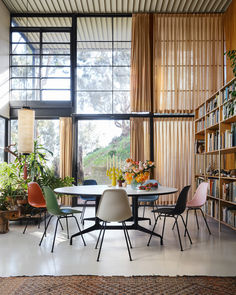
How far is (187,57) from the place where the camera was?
24.0 feet

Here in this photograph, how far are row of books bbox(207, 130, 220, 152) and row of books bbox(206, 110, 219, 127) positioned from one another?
0.19m

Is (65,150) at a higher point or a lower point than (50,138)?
lower

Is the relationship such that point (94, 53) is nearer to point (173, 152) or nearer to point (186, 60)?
point (186, 60)

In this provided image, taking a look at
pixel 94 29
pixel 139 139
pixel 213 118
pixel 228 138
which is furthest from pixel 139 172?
pixel 94 29

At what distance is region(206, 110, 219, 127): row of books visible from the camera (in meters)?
5.21

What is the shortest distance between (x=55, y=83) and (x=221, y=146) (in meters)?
4.40

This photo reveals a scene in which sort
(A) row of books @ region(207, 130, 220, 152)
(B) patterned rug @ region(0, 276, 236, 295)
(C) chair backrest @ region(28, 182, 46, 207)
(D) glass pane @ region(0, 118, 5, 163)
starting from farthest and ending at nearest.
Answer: (D) glass pane @ region(0, 118, 5, 163) < (A) row of books @ region(207, 130, 220, 152) < (C) chair backrest @ region(28, 182, 46, 207) < (B) patterned rug @ region(0, 276, 236, 295)

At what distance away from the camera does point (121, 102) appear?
24.7 feet

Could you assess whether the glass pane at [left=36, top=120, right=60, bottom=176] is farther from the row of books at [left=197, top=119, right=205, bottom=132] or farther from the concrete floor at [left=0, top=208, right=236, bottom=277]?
the row of books at [left=197, top=119, right=205, bottom=132]

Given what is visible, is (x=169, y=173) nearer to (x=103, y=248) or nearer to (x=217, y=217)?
(x=217, y=217)

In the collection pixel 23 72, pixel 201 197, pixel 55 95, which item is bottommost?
pixel 201 197

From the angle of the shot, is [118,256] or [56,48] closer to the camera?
[118,256]

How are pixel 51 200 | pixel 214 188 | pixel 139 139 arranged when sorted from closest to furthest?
pixel 51 200 → pixel 214 188 → pixel 139 139

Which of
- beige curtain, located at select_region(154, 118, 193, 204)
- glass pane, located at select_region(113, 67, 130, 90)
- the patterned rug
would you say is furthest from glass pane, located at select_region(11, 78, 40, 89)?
the patterned rug
